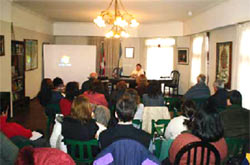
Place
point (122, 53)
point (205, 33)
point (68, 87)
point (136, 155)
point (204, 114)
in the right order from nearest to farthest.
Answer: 1. point (136, 155)
2. point (204, 114)
3. point (68, 87)
4. point (205, 33)
5. point (122, 53)

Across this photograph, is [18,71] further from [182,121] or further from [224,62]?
[182,121]

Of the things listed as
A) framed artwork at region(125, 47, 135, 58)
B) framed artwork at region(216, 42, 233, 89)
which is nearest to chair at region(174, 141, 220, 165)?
framed artwork at region(216, 42, 233, 89)

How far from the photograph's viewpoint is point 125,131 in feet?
8.32

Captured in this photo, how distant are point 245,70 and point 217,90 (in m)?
0.84

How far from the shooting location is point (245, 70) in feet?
19.3

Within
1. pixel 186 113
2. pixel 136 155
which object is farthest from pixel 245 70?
pixel 136 155

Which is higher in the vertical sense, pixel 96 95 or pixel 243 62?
pixel 243 62

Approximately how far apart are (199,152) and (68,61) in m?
8.84

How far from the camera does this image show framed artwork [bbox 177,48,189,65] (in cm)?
1128

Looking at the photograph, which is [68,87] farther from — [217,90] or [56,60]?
[56,60]

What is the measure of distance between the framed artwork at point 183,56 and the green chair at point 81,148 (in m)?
8.54

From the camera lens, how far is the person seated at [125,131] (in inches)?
99.9

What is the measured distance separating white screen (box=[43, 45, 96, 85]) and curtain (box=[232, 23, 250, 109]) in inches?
231

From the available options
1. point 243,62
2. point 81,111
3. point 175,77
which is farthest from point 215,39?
point 81,111
